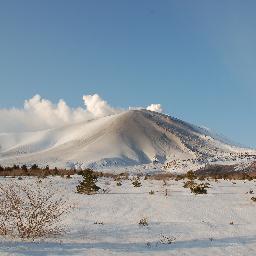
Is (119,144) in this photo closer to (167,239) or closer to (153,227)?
(153,227)

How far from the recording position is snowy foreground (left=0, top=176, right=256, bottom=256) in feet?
29.5

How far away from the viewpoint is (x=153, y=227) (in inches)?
451

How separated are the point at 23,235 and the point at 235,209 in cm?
763

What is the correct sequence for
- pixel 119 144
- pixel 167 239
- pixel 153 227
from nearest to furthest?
pixel 167 239 < pixel 153 227 < pixel 119 144

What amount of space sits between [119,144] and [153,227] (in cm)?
7806

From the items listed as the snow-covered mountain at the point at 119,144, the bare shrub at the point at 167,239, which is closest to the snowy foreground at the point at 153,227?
the bare shrub at the point at 167,239

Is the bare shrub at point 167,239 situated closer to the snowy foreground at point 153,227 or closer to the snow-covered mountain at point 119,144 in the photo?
the snowy foreground at point 153,227

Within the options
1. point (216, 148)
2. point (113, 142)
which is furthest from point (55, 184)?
point (216, 148)

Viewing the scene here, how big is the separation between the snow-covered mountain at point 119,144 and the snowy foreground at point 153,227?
5177 centimetres

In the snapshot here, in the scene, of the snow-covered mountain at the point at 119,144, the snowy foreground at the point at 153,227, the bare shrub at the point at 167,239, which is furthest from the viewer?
the snow-covered mountain at the point at 119,144

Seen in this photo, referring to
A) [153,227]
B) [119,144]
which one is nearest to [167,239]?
[153,227]

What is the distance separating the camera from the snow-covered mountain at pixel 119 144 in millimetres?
79500

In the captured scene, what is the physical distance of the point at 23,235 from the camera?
9492 mm

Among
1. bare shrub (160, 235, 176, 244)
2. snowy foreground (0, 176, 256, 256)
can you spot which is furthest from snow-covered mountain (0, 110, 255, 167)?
bare shrub (160, 235, 176, 244)
